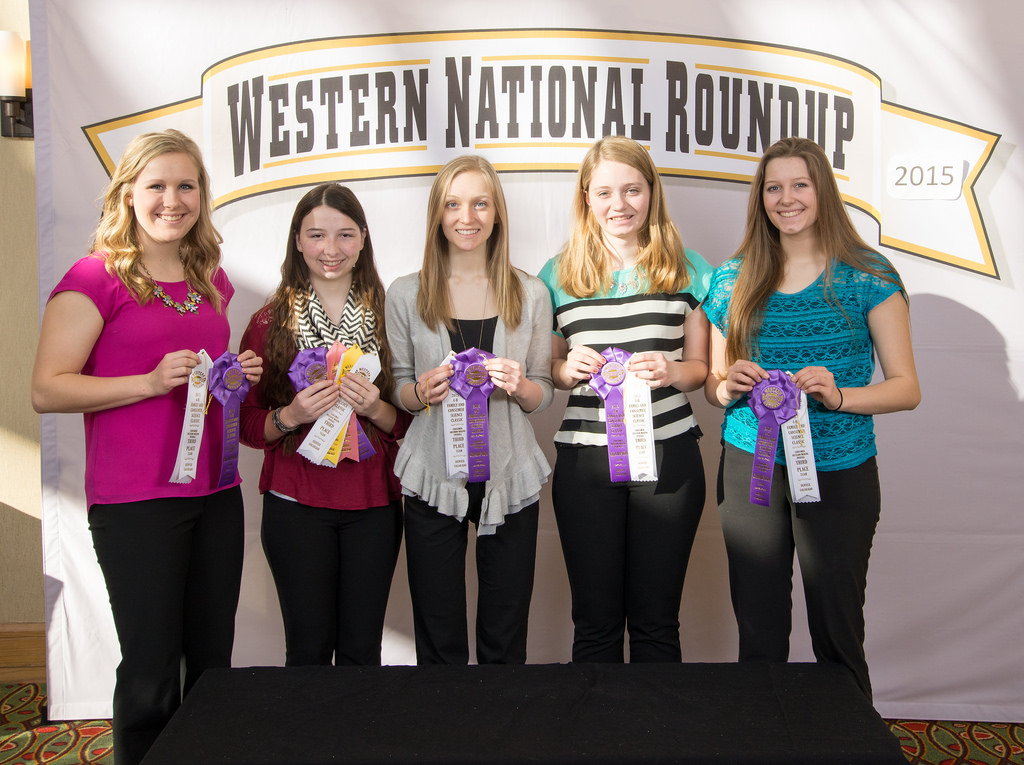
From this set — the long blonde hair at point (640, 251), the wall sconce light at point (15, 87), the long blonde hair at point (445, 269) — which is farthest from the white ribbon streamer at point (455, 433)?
the wall sconce light at point (15, 87)

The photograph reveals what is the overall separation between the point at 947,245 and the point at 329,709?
227 centimetres

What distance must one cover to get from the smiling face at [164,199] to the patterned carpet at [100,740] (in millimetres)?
1485

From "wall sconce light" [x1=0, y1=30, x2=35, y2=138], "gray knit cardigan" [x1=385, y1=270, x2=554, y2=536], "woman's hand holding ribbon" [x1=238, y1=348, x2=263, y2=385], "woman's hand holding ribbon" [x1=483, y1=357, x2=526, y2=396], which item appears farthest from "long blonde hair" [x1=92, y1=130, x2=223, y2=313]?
"wall sconce light" [x1=0, y1=30, x2=35, y2=138]

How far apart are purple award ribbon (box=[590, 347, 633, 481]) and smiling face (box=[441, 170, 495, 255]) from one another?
45 cm

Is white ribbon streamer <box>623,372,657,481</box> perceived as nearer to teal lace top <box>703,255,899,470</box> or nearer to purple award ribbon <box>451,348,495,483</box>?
teal lace top <box>703,255,899,470</box>

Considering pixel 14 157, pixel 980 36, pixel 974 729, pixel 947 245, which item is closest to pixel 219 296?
pixel 14 157

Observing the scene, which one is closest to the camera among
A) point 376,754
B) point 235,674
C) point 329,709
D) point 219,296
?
point 376,754

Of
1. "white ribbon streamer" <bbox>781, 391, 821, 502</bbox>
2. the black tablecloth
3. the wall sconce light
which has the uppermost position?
the wall sconce light

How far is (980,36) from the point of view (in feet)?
8.27

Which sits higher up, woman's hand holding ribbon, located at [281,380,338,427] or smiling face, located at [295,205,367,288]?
smiling face, located at [295,205,367,288]

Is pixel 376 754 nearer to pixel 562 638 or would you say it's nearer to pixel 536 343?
pixel 536 343

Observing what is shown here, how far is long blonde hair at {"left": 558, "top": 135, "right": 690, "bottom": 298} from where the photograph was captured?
79.0 inches

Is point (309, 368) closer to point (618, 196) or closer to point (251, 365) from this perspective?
point (251, 365)

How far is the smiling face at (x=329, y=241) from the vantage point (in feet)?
6.36
